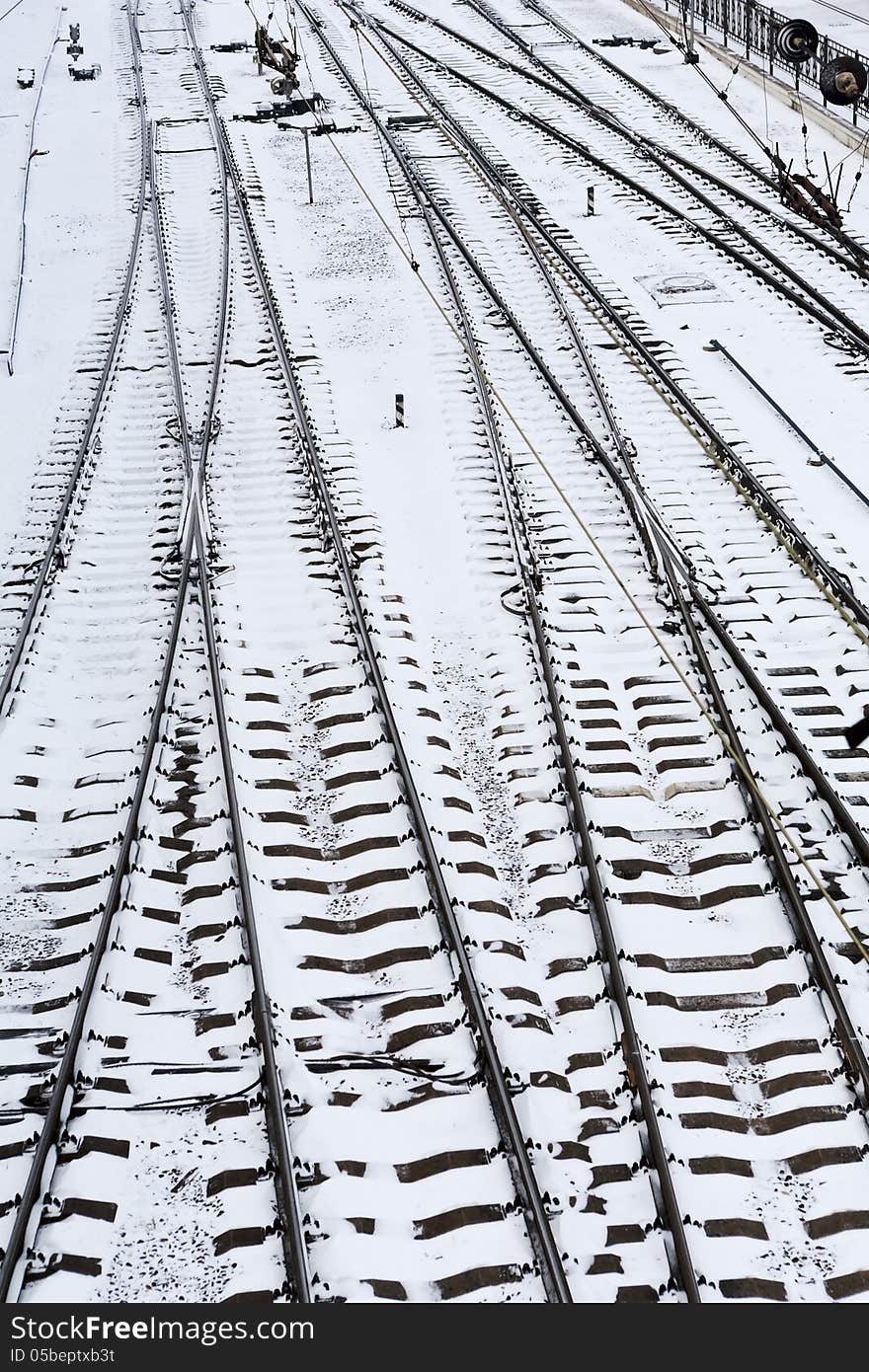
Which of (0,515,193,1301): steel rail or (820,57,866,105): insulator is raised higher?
(820,57,866,105): insulator

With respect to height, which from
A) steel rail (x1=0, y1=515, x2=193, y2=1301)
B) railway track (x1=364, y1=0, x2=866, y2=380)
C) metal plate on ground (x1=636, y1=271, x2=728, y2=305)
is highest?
railway track (x1=364, y1=0, x2=866, y2=380)

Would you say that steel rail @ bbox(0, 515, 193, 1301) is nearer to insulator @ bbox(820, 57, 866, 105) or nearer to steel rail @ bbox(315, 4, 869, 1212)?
steel rail @ bbox(315, 4, 869, 1212)

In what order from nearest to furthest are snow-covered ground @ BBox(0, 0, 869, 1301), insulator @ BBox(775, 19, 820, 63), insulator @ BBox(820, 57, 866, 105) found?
snow-covered ground @ BBox(0, 0, 869, 1301) → insulator @ BBox(820, 57, 866, 105) → insulator @ BBox(775, 19, 820, 63)

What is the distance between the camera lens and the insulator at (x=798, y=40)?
26578mm

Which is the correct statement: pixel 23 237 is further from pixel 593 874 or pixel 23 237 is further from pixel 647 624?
pixel 593 874

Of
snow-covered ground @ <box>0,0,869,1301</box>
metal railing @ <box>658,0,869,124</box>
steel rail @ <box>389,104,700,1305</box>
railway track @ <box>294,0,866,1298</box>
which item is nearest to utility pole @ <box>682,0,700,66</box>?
metal railing @ <box>658,0,869,124</box>

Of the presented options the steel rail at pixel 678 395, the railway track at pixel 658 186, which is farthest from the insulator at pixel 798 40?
the steel rail at pixel 678 395

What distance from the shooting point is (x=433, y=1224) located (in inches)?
265

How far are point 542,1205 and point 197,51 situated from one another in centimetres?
3509

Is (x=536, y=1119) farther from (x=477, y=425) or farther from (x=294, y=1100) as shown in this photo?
(x=477, y=425)

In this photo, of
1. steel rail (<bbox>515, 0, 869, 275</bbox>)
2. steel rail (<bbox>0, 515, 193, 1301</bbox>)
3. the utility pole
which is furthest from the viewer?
the utility pole

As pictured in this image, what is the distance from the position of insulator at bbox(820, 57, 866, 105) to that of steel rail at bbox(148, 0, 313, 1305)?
13.8 meters

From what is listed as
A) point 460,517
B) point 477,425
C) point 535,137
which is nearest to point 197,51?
point 535,137

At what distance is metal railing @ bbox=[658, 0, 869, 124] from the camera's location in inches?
1135
